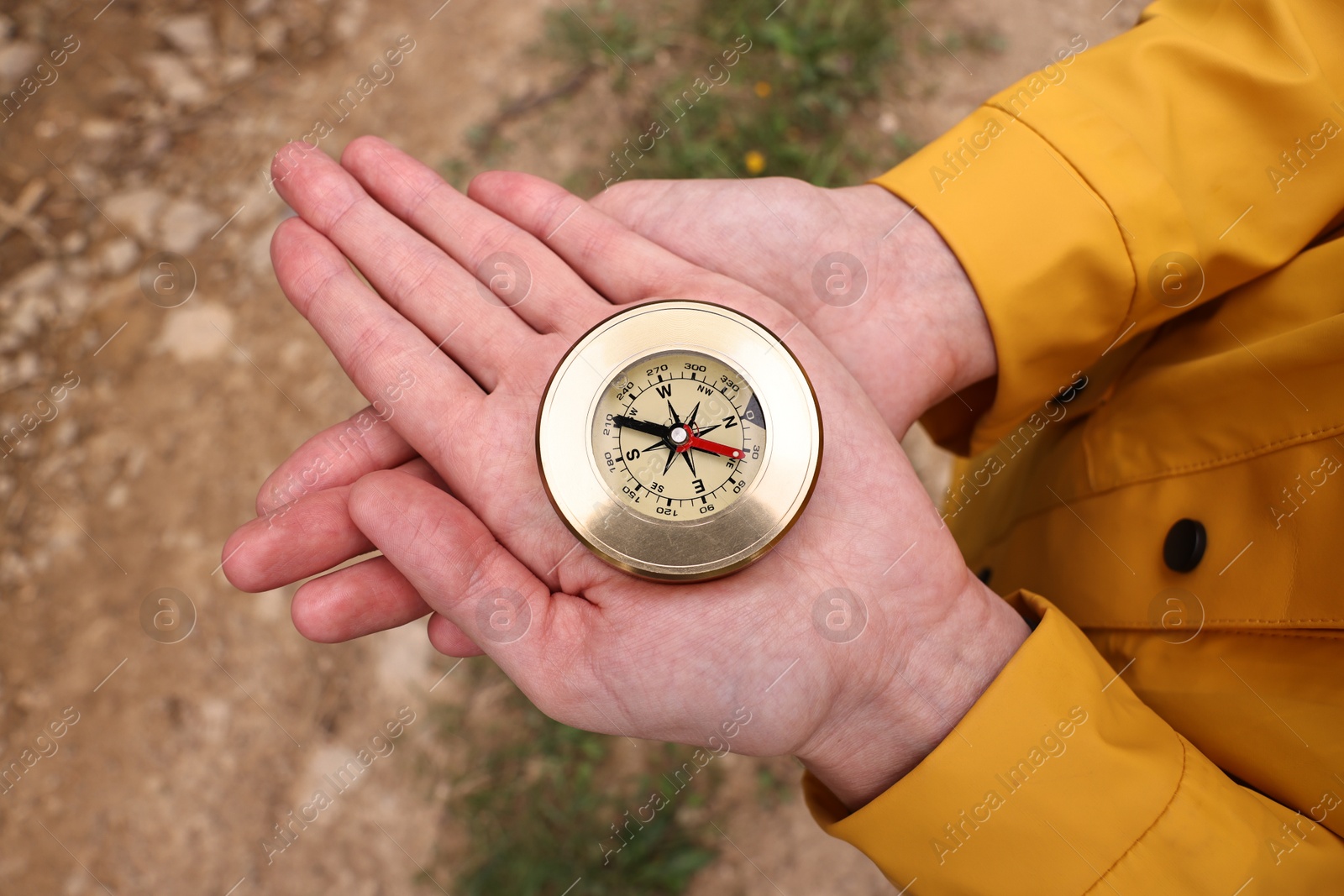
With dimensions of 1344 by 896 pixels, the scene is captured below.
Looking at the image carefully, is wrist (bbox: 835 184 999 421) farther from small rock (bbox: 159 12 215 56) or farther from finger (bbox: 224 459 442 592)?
small rock (bbox: 159 12 215 56)

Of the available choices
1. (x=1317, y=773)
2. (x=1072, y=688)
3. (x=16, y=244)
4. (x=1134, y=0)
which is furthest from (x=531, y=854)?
(x=1134, y=0)

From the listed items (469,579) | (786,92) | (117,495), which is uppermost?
(117,495)

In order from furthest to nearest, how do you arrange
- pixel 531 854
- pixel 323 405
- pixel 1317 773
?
pixel 323 405 < pixel 531 854 < pixel 1317 773

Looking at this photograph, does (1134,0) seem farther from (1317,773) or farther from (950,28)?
(1317,773)

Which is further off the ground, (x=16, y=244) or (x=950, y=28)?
(x=16, y=244)

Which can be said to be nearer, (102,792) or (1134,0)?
(102,792)

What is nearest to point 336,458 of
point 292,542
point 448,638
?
point 292,542

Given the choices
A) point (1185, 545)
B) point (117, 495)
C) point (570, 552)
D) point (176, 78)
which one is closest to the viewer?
point (1185, 545)

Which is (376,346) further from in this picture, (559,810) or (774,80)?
(774,80)
